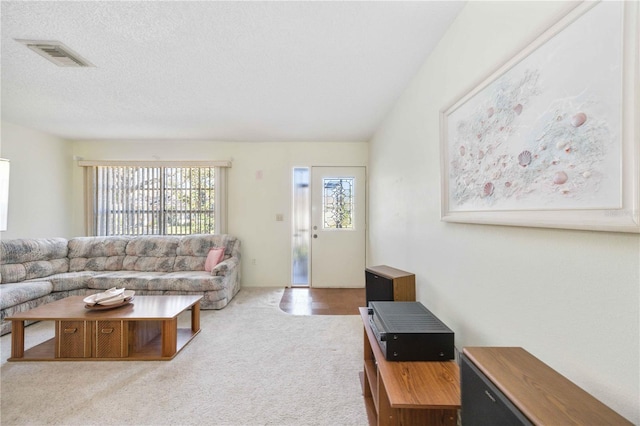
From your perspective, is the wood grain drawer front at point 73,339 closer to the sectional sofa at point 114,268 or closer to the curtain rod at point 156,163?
the sectional sofa at point 114,268

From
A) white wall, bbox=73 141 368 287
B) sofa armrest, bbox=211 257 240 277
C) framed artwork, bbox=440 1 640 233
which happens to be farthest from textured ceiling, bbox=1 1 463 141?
sofa armrest, bbox=211 257 240 277

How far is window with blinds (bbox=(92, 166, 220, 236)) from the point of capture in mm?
4453

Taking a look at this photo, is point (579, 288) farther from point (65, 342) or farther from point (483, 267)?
point (65, 342)

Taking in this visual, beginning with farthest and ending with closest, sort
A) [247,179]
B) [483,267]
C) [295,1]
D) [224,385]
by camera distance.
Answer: [247,179]
[224,385]
[295,1]
[483,267]

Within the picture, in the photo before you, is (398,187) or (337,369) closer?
(337,369)

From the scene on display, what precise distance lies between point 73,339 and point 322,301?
2.62m

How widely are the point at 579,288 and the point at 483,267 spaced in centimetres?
47

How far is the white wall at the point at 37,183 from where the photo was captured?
352cm

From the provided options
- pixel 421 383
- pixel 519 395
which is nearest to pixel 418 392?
pixel 421 383

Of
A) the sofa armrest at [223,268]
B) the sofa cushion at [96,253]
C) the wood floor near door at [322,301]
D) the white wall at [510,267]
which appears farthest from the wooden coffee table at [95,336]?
the white wall at [510,267]

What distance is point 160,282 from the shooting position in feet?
11.2

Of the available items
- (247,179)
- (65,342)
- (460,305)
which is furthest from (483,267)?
(247,179)

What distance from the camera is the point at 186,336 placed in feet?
8.48

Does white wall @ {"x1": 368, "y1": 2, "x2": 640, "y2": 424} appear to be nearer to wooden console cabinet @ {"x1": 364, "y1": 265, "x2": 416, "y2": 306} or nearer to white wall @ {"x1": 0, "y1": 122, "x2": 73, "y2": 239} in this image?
wooden console cabinet @ {"x1": 364, "y1": 265, "x2": 416, "y2": 306}
